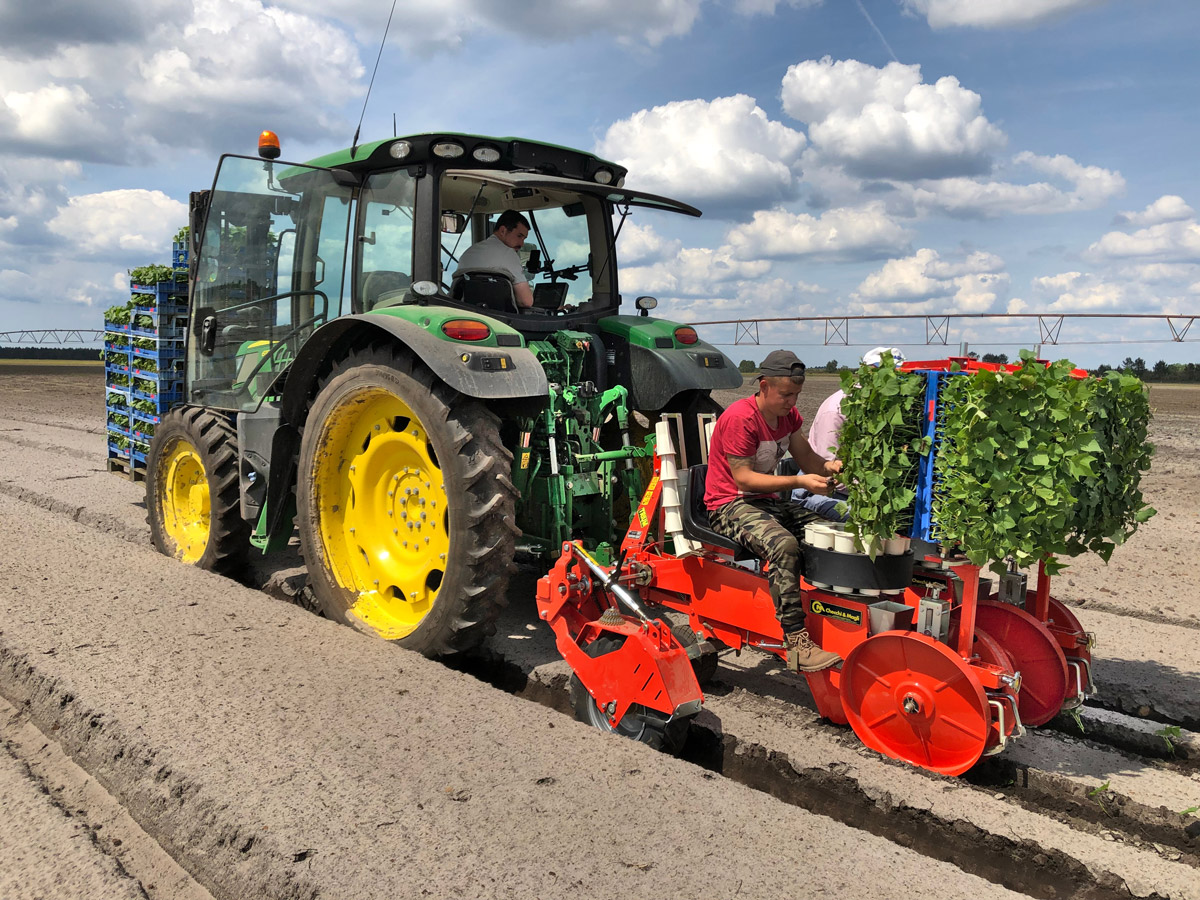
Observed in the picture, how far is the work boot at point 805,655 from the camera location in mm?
3572

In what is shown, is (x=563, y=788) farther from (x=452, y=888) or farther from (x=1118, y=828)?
(x=1118, y=828)

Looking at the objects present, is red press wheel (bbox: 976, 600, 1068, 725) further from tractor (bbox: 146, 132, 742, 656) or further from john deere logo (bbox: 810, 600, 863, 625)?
tractor (bbox: 146, 132, 742, 656)

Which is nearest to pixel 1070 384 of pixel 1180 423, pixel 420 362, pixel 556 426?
pixel 556 426

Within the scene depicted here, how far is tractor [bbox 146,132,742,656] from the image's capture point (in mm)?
4254

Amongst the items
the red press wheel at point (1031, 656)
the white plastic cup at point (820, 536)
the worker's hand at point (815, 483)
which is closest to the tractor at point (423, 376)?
the worker's hand at point (815, 483)

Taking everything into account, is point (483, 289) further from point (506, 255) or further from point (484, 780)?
point (484, 780)

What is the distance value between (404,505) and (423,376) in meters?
0.76

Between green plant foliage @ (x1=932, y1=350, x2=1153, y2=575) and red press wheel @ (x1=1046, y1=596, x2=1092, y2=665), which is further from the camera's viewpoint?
red press wheel @ (x1=1046, y1=596, x2=1092, y2=665)

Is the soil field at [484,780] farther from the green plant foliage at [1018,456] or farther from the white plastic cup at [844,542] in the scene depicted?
the green plant foliage at [1018,456]

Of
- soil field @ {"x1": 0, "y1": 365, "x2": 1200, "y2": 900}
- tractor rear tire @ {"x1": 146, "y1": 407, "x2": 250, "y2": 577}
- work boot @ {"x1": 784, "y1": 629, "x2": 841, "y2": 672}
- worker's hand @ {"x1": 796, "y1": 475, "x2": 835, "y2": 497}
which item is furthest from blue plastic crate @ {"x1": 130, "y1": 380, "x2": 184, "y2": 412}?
work boot @ {"x1": 784, "y1": 629, "x2": 841, "y2": 672}

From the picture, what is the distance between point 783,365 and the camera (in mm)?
3873

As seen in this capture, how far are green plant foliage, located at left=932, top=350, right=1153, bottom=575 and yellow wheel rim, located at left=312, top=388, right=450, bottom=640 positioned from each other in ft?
7.66

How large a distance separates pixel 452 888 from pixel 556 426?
2.66 m

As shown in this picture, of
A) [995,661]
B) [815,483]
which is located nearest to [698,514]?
[815,483]
